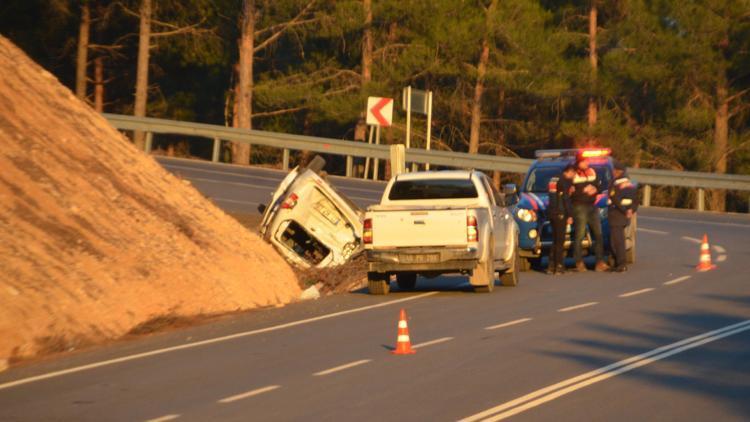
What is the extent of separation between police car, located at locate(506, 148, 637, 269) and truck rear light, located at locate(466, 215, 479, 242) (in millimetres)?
3446

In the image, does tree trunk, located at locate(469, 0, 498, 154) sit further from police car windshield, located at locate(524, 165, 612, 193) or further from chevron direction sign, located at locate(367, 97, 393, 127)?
police car windshield, located at locate(524, 165, 612, 193)

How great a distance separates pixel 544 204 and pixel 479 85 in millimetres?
32805

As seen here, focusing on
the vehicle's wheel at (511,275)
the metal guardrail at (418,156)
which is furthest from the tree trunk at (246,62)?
the vehicle's wheel at (511,275)

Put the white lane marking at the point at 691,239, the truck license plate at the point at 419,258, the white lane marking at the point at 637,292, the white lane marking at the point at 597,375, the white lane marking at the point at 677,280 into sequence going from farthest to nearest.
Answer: the white lane marking at the point at 691,239 → the white lane marking at the point at 677,280 → the truck license plate at the point at 419,258 → the white lane marking at the point at 637,292 → the white lane marking at the point at 597,375

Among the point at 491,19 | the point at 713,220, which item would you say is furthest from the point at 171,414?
the point at 491,19

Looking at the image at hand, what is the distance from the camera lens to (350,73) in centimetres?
5759

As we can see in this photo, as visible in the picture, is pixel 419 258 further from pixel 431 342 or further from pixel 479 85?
pixel 479 85

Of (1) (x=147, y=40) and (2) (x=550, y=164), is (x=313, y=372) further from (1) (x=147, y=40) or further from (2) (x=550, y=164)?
(1) (x=147, y=40)

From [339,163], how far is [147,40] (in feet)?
38.0

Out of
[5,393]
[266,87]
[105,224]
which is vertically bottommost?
[5,393]

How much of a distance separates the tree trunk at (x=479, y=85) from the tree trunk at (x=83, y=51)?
50.2ft

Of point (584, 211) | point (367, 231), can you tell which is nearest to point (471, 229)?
point (367, 231)

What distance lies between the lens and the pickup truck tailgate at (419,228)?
20172 millimetres

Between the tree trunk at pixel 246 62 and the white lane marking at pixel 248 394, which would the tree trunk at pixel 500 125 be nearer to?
the tree trunk at pixel 246 62
